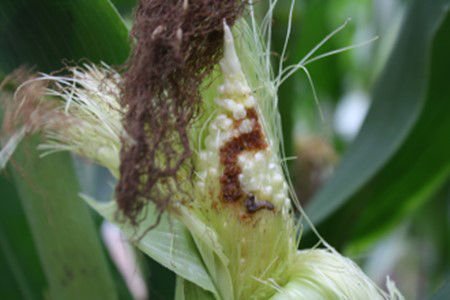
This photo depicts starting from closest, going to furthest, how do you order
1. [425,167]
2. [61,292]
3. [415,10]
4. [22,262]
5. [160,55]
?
[160,55], [61,292], [415,10], [22,262], [425,167]

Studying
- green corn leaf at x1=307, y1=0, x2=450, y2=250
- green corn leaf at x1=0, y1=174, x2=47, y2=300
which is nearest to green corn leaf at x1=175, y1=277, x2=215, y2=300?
green corn leaf at x1=307, y1=0, x2=450, y2=250

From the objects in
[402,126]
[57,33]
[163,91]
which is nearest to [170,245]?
[163,91]

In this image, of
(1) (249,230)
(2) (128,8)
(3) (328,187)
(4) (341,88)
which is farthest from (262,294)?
(4) (341,88)

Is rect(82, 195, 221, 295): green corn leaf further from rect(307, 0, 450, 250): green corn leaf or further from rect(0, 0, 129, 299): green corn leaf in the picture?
rect(307, 0, 450, 250): green corn leaf

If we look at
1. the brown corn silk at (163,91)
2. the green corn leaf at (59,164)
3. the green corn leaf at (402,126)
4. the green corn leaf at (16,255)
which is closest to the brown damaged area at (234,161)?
the brown corn silk at (163,91)

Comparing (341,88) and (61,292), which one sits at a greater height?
(61,292)

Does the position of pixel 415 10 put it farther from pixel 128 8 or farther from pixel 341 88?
pixel 341 88
